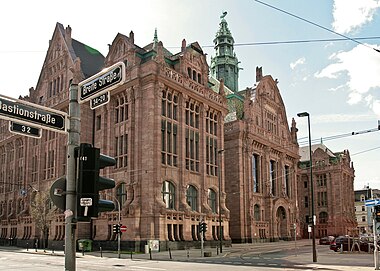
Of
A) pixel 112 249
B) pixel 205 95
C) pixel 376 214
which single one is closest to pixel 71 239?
pixel 376 214

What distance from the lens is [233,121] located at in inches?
2640

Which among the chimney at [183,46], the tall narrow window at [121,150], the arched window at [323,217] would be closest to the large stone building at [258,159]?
the chimney at [183,46]

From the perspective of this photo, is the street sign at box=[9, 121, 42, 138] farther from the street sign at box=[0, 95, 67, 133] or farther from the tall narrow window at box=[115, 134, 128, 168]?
the tall narrow window at box=[115, 134, 128, 168]

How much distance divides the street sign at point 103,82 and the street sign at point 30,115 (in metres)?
0.48

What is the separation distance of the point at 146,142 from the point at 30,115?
4165cm

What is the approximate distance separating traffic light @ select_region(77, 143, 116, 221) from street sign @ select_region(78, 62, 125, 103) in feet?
2.91

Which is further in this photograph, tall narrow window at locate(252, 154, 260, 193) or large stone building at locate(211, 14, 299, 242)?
tall narrow window at locate(252, 154, 260, 193)

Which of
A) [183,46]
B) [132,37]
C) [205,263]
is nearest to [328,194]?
[183,46]

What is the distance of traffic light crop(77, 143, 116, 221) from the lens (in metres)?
5.70

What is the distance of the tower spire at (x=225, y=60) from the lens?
281 ft

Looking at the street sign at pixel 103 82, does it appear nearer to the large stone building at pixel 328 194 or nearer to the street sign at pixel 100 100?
the street sign at pixel 100 100

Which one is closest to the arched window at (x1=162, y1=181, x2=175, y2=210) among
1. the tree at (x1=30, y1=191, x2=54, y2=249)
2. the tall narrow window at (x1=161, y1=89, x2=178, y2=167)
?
the tall narrow window at (x1=161, y1=89, x2=178, y2=167)

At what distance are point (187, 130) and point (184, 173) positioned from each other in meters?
5.85

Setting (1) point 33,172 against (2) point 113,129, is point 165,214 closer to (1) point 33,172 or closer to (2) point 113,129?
(2) point 113,129
